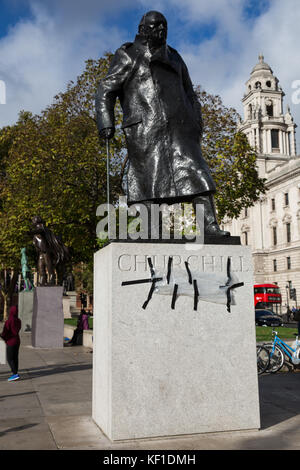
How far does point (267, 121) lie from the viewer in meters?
78.2

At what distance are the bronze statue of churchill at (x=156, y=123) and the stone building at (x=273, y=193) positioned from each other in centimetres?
5155

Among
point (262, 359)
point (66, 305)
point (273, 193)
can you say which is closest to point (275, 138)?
point (273, 193)

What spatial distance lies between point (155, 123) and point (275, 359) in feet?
23.3

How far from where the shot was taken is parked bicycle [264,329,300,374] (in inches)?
414

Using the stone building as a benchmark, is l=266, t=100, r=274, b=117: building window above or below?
above

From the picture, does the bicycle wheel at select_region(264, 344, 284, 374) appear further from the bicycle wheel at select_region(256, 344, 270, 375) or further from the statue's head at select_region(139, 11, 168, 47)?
the statue's head at select_region(139, 11, 168, 47)

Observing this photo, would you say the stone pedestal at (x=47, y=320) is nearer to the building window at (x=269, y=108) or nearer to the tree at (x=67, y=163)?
the tree at (x=67, y=163)

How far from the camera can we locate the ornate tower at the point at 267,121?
77750 millimetres

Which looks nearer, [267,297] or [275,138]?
[267,297]

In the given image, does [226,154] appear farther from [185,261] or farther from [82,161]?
[185,261]

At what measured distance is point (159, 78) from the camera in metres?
5.62

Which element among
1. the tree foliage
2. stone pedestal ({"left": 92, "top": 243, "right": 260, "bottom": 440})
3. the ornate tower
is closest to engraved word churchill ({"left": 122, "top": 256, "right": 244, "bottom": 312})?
stone pedestal ({"left": 92, "top": 243, "right": 260, "bottom": 440})

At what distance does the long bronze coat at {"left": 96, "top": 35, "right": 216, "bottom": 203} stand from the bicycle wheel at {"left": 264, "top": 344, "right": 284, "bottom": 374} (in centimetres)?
642

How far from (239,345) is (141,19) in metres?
4.01
